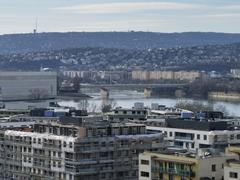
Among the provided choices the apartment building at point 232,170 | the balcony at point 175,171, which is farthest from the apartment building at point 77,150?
the apartment building at point 232,170

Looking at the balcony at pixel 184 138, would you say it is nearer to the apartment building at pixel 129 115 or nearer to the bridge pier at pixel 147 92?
the apartment building at pixel 129 115

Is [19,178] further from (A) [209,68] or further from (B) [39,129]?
(A) [209,68]

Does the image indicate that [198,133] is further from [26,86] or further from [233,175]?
[26,86]

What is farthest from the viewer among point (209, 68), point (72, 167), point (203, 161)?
point (209, 68)

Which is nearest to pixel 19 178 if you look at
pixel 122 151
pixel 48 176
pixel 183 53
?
pixel 48 176

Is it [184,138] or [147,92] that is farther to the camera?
[147,92]

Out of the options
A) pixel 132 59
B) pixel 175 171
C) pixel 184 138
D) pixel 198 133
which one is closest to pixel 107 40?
pixel 132 59
